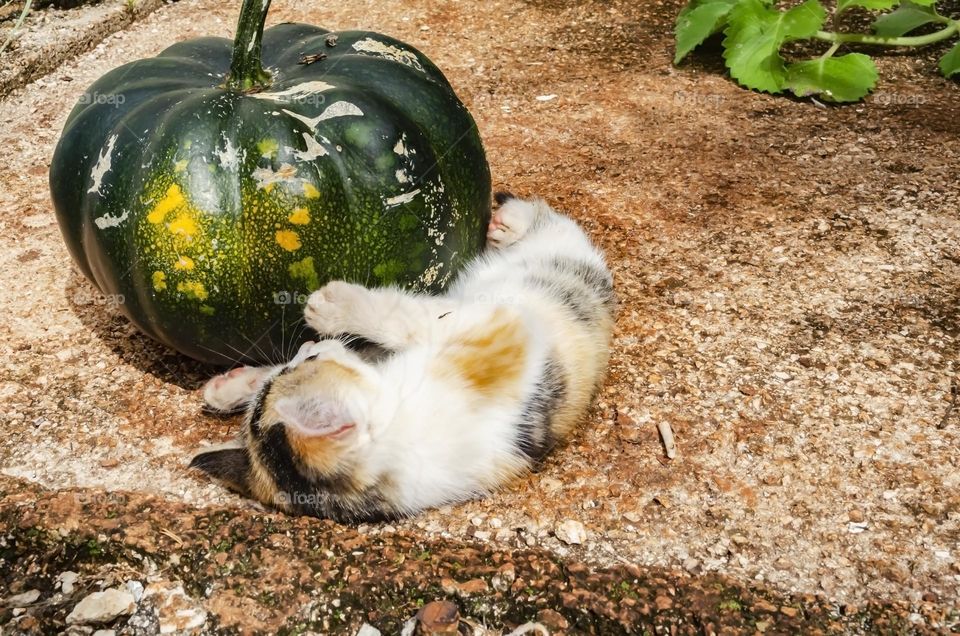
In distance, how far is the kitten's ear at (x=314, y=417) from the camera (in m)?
2.62

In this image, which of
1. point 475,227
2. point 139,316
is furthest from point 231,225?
point 475,227

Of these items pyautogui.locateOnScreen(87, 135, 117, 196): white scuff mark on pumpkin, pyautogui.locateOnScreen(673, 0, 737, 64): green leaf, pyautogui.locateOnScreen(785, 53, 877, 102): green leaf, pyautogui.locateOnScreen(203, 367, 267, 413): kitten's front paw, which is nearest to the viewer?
pyautogui.locateOnScreen(87, 135, 117, 196): white scuff mark on pumpkin

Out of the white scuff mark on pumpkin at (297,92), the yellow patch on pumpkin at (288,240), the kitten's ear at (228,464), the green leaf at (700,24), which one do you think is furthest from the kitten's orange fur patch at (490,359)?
the green leaf at (700,24)

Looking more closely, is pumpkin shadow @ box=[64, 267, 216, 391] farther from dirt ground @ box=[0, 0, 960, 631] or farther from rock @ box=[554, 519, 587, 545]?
rock @ box=[554, 519, 587, 545]

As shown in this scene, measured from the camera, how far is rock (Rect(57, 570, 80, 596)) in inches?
103

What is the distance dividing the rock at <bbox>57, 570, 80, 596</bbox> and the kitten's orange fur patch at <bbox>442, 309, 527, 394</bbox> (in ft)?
4.45

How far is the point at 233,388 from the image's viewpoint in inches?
122

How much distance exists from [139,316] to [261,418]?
622 mm

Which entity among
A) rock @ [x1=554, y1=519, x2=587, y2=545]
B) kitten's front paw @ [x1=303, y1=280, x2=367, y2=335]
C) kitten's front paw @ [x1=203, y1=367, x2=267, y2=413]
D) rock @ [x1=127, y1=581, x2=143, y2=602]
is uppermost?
kitten's front paw @ [x1=303, y1=280, x2=367, y2=335]

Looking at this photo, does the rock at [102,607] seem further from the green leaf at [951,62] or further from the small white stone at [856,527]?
the green leaf at [951,62]

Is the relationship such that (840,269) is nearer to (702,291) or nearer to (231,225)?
(702,291)

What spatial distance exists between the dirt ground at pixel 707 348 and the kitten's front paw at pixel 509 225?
1.65ft

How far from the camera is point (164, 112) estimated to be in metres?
2.92

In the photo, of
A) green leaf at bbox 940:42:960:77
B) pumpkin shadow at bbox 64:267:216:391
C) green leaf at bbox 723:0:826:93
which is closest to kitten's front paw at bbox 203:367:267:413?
pumpkin shadow at bbox 64:267:216:391
